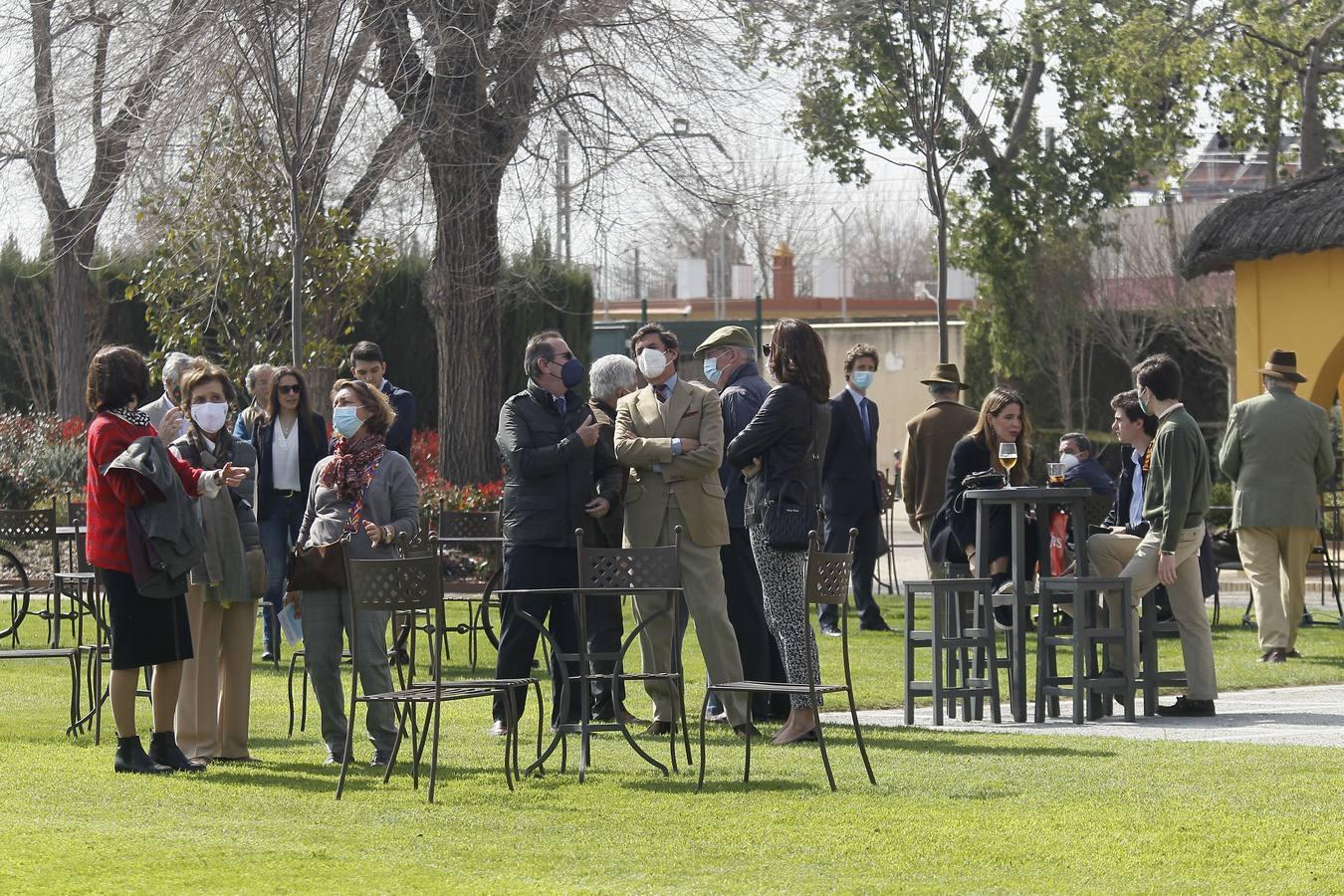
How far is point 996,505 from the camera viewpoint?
11.4 m

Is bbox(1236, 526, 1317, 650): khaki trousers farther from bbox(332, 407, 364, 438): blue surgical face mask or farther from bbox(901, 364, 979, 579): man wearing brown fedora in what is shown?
bbox(332, 407, 364, 438): blue surgical face mask

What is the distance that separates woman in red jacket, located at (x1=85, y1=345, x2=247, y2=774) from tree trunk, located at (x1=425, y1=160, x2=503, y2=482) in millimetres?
11330

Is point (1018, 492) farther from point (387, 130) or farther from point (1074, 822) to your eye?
point (387, 130)

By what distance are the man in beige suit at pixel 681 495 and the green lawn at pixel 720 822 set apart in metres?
0.51

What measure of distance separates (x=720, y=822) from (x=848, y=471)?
303 inches

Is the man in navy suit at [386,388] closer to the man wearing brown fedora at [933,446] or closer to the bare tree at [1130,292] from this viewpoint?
the man wearing brown fedora at [933,446]

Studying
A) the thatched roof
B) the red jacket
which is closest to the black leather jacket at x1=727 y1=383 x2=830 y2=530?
the red jacket

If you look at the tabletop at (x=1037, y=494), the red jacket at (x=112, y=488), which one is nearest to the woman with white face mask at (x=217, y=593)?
the red jacket at (x=112, y=488)

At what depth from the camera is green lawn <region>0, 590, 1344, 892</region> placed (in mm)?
6715

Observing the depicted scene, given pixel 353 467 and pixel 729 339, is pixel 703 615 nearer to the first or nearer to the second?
pixel 729 339

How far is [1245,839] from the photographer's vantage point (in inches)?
285

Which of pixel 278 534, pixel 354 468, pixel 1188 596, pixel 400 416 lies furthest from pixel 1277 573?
pixel 354 468

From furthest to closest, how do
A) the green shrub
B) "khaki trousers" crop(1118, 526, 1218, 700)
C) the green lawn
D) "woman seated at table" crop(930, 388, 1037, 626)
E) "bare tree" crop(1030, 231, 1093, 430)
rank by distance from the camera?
"bare tree" crop(1030, 231, 1093, 430), the green shrub, "woman seated at table" crop(930, 388, 1037, 626), "khaki trousers" crop(1118, 526, 1218, 700), the green lawn

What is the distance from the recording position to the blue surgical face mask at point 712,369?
37.1 ft
